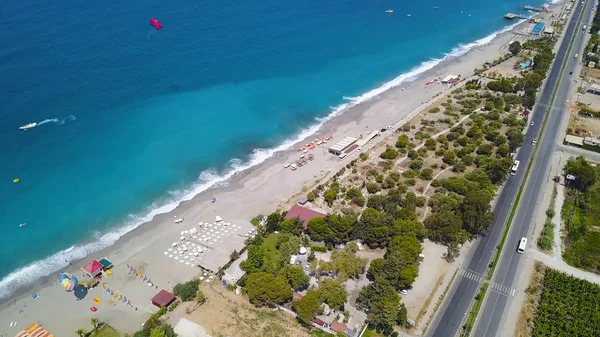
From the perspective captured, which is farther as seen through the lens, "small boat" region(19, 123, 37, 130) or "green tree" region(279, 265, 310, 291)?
"small boat" region(19, 123, 37, 130)

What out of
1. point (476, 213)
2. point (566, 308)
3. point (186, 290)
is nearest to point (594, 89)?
point (476, 213)

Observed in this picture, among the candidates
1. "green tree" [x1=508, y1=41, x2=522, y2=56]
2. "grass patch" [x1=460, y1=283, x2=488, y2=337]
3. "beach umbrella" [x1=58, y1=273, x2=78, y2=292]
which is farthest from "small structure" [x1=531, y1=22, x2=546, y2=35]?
"beach umbrella" [x1=58, y1=273, x2=78, y2=292]

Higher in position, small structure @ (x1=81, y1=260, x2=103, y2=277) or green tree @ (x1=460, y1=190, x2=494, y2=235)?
green tree @ (x1=460, y1=190, x2=494, y2=235)

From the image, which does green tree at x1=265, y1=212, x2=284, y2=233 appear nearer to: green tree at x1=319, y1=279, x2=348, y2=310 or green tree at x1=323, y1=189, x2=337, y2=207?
green tree at x1=323, y1=189, x2=337, y2=207

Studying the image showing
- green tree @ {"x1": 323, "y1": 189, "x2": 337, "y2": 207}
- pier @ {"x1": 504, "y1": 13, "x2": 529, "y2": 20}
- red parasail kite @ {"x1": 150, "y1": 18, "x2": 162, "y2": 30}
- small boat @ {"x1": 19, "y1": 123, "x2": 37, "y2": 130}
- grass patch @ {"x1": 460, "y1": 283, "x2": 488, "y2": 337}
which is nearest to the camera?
grass patch @ {"x1": 460, "y1": 283, "x2": 488, "y2": 337}

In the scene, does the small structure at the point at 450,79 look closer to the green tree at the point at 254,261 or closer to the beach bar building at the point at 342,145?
the beach bar building at the point at 342,145

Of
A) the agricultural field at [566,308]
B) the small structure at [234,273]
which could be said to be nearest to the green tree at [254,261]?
the small structure at [234,273]
